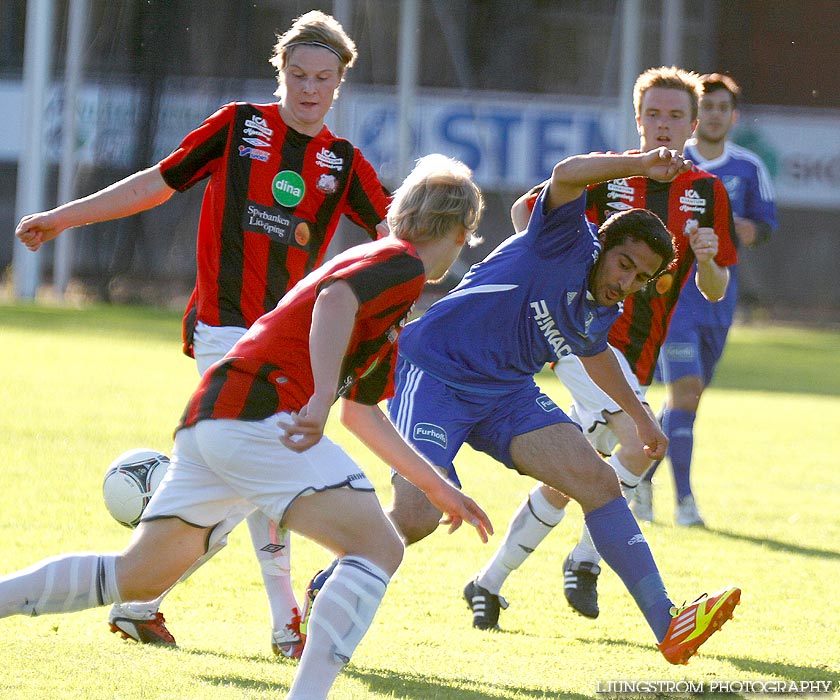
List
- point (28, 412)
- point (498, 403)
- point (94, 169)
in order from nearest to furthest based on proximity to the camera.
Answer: point (498, 403) < point (28, 412) < point (94, 169)

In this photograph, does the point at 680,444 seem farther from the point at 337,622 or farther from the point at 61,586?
the point at 61,586

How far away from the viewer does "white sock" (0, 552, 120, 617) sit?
3469 mm

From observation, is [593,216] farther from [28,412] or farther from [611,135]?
[611,135]

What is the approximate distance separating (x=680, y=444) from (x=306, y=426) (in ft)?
15.2

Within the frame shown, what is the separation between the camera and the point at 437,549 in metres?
6.32

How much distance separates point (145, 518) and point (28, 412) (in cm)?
674

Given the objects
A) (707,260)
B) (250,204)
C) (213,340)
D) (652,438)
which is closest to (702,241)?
(707,260)

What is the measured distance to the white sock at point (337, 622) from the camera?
3.35m

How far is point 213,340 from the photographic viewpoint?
466 centimetres

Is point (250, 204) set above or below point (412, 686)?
above

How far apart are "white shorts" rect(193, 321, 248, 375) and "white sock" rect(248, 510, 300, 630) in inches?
21.4

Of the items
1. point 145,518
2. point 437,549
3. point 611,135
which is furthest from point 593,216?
point 611,135

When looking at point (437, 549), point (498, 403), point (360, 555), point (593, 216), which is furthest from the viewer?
point (437, 549)

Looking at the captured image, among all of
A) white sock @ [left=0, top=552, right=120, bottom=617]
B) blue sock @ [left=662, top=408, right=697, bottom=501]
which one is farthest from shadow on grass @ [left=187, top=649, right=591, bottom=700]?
blue sock @ [left=662, top=408, right=697, bottom=501]
